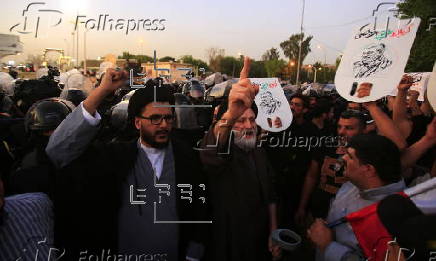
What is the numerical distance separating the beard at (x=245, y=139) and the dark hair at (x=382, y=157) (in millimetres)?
749

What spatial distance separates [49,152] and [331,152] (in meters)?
2.41

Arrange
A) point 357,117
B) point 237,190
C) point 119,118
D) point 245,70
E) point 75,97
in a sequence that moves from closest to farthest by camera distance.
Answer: point 245,70 → point 237,190 → point 357,117 → point 119,118 → point 75,97

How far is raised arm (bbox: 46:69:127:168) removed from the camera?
5.53ft

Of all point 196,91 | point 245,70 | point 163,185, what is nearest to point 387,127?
point 245,70

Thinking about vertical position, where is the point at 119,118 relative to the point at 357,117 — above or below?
below

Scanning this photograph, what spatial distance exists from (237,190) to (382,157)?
93 cm

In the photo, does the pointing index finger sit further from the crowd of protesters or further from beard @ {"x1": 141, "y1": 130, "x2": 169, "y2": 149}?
beard @ {"x1": 141, "y1": 130, "x2": 169, "y2": 149}

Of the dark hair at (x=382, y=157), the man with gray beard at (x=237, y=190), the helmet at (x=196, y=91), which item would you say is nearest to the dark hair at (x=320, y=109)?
the man with gray beard at (x=237, y=190)

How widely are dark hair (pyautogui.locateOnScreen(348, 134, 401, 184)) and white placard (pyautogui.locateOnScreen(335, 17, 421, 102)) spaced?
303 mm

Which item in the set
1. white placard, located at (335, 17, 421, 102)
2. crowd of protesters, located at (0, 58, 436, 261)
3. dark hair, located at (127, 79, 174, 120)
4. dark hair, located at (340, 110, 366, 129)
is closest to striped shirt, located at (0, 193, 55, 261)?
crowd of protesters, located at (0, 58, 436, 261)

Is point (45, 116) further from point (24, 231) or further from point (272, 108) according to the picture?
point (272, 108)

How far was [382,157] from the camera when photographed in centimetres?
177

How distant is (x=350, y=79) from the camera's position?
2098 mm

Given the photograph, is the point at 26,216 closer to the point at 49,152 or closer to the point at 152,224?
the point at 49,152
